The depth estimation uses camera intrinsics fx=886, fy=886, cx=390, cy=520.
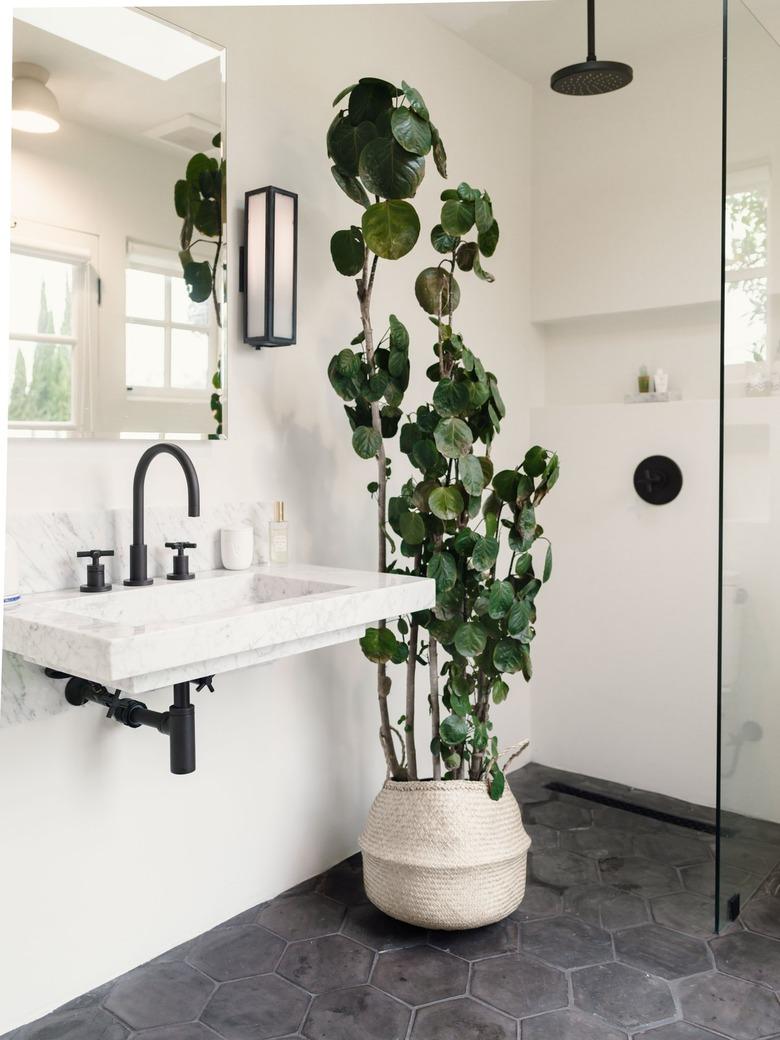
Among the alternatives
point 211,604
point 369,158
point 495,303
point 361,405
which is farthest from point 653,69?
point 211,604

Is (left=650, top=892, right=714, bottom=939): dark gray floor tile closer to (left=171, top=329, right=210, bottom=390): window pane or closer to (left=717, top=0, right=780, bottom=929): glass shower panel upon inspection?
(left=717, top=0, right=780, bottom=929): glass shower panel

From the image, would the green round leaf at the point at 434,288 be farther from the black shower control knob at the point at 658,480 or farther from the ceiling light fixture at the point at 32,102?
the black shower control knob at the point at 658,480

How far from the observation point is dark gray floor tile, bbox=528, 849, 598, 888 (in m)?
2.53

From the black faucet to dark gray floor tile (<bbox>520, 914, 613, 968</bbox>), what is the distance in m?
1.29

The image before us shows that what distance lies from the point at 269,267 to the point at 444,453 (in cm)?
63

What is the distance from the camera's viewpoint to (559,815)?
9.89ft

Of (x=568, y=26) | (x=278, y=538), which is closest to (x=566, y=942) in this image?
(x=278, y=538)

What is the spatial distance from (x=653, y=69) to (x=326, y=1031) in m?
3.12

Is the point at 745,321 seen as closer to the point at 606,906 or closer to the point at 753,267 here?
the point at 753,267

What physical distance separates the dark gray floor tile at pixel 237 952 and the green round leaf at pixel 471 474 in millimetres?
1212

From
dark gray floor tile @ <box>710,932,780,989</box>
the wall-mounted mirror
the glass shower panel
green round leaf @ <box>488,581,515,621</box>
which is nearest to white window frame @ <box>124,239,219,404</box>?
the wall-mounted mirror

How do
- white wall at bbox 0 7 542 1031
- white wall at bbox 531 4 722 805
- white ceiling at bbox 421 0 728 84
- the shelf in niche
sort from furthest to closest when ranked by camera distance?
the shelf in niche → white wall at bbox 531 4 722 805 → white ceiling at bbox 421 0 728 84 → white wall at bbox 0 7 542 1031

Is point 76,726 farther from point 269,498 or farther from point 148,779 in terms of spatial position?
point 269,498

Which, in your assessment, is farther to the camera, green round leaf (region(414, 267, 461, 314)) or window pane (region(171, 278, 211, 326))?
green round leaf (region(414, 267, 461, 314))
